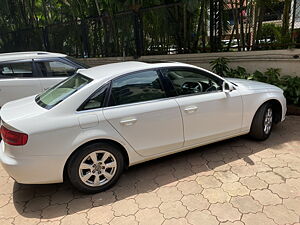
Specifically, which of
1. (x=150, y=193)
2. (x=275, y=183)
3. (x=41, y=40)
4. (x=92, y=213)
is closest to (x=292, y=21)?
(x=275, y=183)

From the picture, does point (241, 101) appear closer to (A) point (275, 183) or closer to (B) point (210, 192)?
(A) point (275, 183)

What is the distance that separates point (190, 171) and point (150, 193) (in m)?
0.63

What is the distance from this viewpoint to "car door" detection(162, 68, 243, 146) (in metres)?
2.94

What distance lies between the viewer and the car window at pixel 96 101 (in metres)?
2.52

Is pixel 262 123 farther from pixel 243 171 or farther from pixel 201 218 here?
A: pixel 201 218

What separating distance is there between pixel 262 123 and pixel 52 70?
4013mm

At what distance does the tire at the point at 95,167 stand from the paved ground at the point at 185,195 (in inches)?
5.2

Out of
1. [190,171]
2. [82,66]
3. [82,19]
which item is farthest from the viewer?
[82,19]

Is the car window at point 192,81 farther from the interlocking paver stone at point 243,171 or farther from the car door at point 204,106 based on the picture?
the interlocking paver stone at point 243,171

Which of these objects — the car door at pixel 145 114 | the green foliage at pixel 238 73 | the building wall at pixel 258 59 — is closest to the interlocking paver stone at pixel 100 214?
the car door at pixel 145 114

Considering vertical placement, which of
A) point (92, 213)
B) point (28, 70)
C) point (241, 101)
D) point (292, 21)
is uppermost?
point (292, 21)

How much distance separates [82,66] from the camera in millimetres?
5086

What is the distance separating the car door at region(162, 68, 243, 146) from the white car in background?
110 inches

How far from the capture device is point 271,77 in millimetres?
5039
